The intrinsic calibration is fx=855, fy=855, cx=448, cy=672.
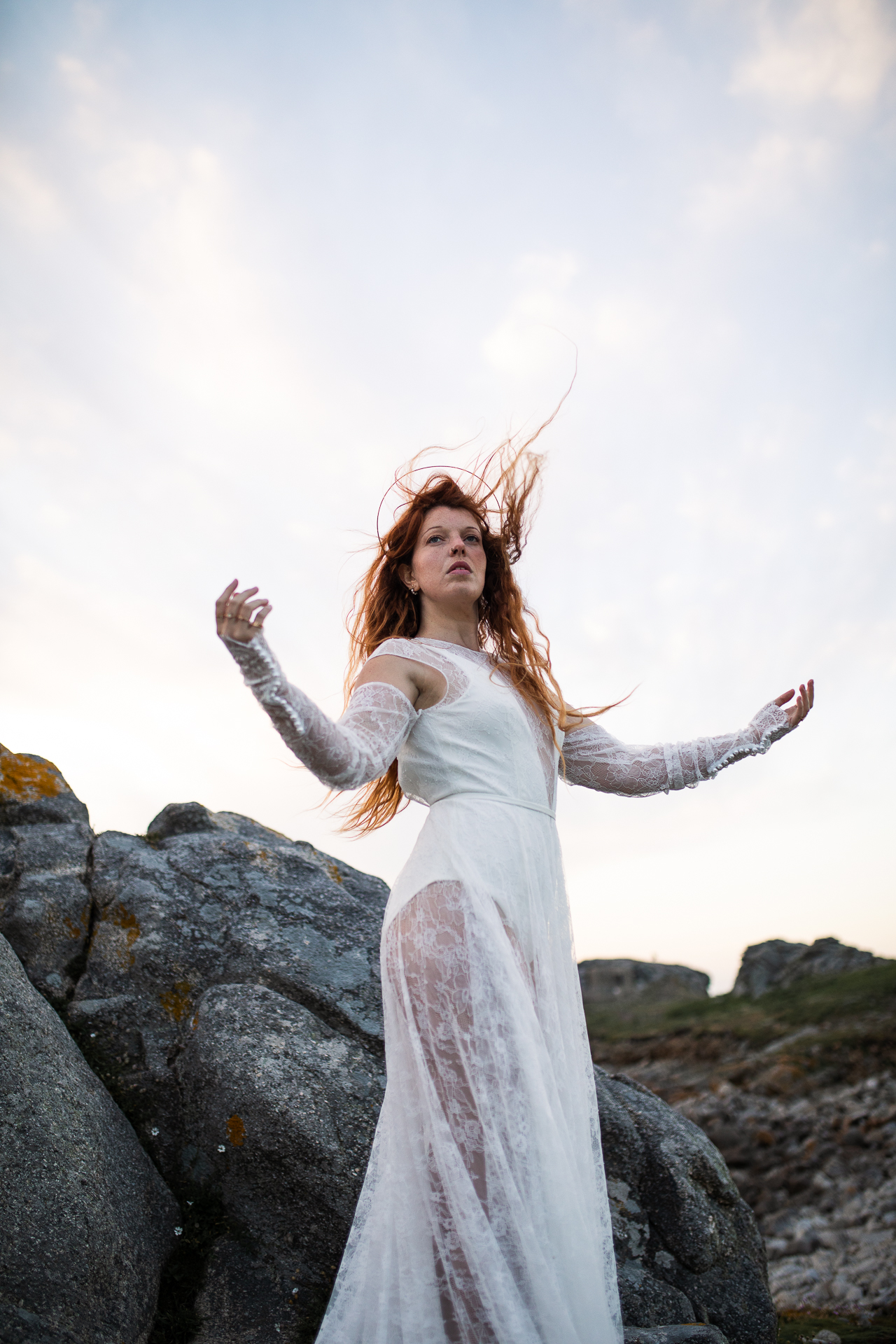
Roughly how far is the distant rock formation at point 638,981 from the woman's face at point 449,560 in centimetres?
3731

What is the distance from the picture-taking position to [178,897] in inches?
153

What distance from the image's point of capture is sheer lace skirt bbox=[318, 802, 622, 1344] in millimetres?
2287

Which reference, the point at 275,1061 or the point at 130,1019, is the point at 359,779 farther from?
the point at 130,1019

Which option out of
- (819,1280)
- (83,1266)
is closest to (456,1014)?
(83,1266)

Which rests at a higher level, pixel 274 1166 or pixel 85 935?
pixel 85 935

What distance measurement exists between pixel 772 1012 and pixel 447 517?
75.1 feet

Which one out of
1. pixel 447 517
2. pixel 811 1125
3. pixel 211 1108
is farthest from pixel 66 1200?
pixel 811 1125

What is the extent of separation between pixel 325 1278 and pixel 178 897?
1.62 m

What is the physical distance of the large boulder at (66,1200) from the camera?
249 centimetres

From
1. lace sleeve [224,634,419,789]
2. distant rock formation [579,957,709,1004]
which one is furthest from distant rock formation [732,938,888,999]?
lace sleeve [224,634,419,789]

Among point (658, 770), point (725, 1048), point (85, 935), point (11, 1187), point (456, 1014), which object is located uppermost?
point (725, 1048)

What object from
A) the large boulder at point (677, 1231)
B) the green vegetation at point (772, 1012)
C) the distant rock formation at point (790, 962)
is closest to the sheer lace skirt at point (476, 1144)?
the large boulder at point (677, 1231)

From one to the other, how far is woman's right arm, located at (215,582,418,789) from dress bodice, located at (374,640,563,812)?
26cm

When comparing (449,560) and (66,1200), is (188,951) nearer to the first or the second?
(66,1200)
